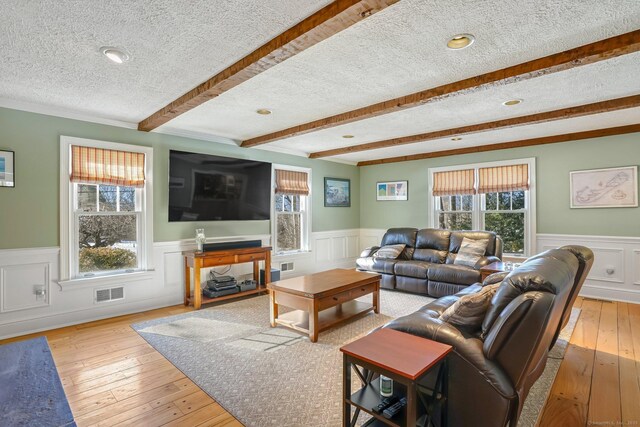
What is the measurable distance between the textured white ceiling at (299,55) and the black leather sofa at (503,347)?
4.86 feet

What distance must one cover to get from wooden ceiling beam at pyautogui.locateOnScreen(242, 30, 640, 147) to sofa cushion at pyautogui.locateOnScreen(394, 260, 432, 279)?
2444mm

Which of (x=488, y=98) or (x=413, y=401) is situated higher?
(x=488, y=98)

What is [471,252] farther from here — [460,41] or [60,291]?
[60,291]

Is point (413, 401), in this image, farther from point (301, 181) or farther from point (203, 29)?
point (301, 181)

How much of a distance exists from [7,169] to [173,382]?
9.16 feet

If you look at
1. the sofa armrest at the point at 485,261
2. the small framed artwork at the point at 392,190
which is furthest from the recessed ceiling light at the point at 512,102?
the small framed artwork at the point at 392,190

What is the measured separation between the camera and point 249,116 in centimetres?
389

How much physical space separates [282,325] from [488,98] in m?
3.18

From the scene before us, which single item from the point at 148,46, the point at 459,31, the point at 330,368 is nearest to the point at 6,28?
the point at 148,46

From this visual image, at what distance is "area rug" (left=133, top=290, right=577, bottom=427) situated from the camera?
2.12 meters

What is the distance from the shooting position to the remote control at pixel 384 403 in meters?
1.64

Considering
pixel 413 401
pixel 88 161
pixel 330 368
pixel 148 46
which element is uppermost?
pixel 148 46

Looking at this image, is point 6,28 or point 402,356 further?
point 6,28

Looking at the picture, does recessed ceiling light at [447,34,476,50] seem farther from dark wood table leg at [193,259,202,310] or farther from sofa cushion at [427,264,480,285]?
dark wood table leg at [193,259,202,310]
